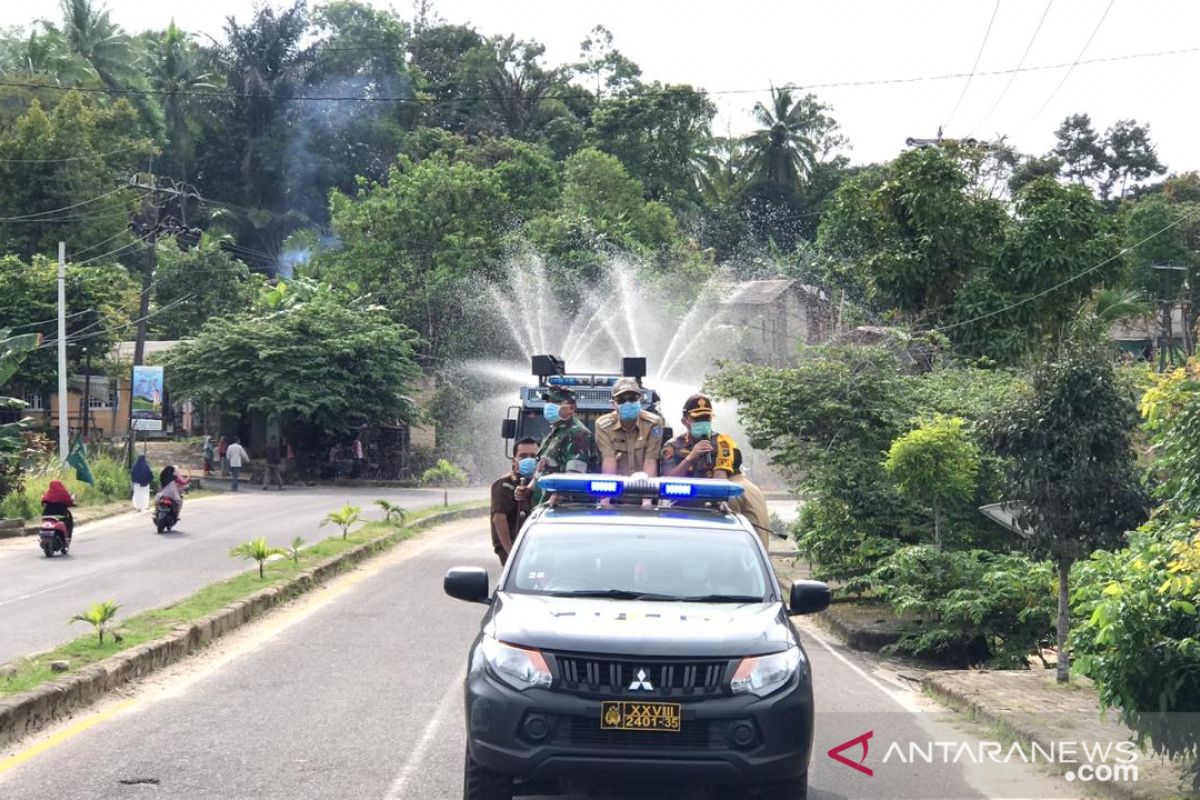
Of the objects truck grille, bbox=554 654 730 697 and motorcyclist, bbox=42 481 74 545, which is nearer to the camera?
truck grille, bbox=554 654 730 697

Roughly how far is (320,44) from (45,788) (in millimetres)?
83915

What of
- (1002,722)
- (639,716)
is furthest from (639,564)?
(1002,722)

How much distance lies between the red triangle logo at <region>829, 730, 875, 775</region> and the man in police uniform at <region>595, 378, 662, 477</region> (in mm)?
3115

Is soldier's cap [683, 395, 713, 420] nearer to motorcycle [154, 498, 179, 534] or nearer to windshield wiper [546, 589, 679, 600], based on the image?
windshield wiper [546, 589, 679, 600]

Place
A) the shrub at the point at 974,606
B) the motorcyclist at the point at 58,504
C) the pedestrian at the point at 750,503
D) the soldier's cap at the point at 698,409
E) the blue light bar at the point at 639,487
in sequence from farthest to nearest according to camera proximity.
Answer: the motorcyclist at the point at 58,504 → the shrub at the point at 974,606 → the soldier's cap at the point at 698,409 → the pedestrian at the point at 750,503 → the blue light bar at the point at 639,487

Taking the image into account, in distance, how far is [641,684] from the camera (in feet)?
22.0

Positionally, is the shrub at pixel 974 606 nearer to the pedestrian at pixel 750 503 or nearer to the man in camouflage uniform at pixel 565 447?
the pedestrian at pixel 750 503

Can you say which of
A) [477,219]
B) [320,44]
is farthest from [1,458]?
[320,44]

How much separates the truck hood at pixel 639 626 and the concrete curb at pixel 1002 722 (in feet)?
7.44

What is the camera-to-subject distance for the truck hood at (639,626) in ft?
22.3

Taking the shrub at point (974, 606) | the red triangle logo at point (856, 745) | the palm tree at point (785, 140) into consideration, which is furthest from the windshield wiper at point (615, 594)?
the palm tree at point (785, 140)

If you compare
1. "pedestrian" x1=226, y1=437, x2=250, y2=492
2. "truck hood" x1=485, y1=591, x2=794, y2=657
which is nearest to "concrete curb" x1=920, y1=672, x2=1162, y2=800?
"truck hood" x1=485, y1=591, x2=794, y2=657

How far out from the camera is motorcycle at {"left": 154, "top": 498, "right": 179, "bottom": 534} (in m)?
28.2

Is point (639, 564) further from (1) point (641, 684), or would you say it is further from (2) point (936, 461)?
(2) point (936, 461)
